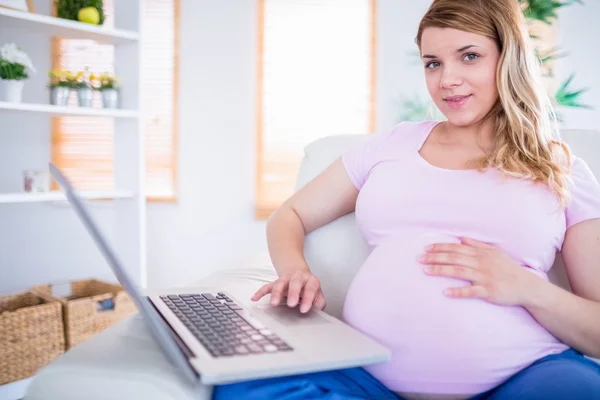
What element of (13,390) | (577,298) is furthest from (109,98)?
(577,298)

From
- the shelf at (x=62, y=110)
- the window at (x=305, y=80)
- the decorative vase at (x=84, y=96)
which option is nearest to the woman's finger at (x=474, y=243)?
the shelf at (x=62, y=110)

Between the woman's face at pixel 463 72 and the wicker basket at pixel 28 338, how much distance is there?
184 centimetres

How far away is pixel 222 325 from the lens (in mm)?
889

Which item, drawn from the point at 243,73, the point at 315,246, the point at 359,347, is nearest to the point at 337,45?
the point at 243,73

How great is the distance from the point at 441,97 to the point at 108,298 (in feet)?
6.20

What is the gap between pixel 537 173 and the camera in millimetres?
1098

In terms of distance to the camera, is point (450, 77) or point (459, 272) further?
point (450, 77)

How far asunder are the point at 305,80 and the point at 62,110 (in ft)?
5.52

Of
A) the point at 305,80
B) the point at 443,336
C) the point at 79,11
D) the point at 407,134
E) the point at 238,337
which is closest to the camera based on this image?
the point at 238,337

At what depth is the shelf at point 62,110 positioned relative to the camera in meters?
2.40

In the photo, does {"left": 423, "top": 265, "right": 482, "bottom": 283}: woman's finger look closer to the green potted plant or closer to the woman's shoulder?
the woman's shoulder

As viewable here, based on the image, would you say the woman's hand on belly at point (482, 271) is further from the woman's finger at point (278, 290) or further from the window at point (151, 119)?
the window at point (151, 119)

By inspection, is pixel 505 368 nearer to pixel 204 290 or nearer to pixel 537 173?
pixel 537 173

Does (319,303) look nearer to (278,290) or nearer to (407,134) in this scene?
(278,290)
